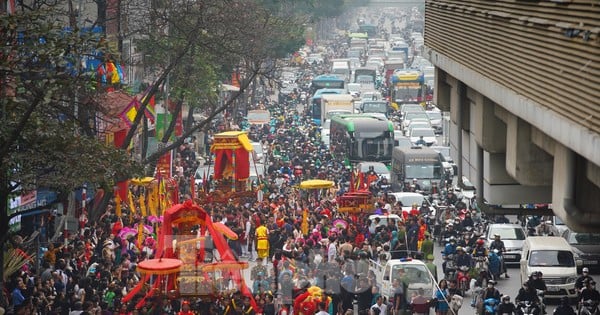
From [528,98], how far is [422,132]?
4957cm

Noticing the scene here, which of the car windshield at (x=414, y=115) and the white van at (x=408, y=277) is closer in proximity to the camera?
the white van at (x=408, y=277)

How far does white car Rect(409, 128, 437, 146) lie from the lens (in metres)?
61.5

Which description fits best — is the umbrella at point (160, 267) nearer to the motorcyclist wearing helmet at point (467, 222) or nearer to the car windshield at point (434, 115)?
the motorcyclist wearing helmet at point (467, 222)

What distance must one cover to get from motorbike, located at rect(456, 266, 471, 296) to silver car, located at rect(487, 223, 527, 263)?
4292 millimetres

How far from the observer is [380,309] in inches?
931

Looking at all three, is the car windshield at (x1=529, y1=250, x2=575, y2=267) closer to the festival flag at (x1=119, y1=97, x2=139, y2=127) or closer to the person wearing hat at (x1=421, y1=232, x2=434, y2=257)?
the person wearing hat at (x1=421, y1=232, x2=434, y2=257)

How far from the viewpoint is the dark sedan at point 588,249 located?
3256cm

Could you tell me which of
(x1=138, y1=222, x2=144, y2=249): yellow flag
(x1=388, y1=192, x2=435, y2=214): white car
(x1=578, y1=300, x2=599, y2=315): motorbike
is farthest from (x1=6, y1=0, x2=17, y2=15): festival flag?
(x1=388, y1=192, x2=435, y2=214): white car

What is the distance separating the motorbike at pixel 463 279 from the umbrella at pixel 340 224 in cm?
404

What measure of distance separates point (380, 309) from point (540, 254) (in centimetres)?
713

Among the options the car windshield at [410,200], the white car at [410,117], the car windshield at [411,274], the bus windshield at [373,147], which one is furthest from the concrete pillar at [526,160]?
the white car at [410,117]

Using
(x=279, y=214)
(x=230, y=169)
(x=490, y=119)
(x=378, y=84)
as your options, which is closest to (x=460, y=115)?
(x=490, y=119)

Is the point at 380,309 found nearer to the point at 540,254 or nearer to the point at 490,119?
the point at 490,119

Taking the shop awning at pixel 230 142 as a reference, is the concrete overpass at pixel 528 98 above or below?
above
